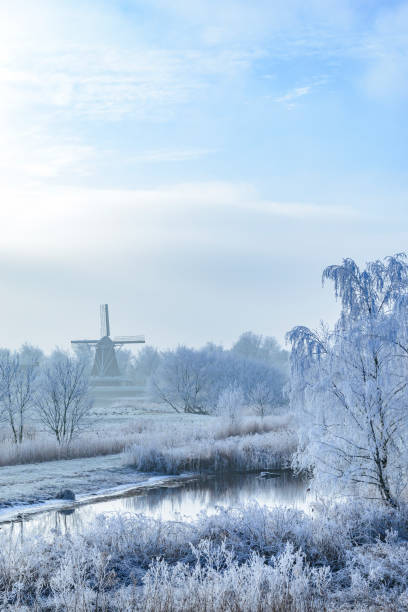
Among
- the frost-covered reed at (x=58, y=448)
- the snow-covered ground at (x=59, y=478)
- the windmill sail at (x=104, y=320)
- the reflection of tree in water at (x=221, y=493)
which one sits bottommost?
the reflection of tree in water at (x=221, y=493)

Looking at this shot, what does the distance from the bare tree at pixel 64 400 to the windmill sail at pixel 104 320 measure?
5443 cm

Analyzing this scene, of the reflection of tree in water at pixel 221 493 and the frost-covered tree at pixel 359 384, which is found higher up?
the frost-covered tree at pixel 359 384

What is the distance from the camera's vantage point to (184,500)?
19.7m

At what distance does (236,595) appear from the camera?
26.3 ft

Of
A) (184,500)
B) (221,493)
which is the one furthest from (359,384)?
(221,493)

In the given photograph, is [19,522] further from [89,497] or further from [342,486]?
[342,486]

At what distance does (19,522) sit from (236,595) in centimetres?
994

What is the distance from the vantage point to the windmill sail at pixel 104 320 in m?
85.8

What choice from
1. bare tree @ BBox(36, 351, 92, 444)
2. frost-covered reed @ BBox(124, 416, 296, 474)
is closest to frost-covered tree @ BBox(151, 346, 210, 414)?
bare tree @ BBox(36, 351, 92, 444)

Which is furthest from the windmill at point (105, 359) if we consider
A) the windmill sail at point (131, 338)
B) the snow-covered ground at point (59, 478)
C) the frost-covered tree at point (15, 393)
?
the snow-covered ground at point (59, 478)

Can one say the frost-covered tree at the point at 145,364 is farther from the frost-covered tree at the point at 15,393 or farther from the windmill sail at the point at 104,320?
the frost-covered tree at the point at 15,393

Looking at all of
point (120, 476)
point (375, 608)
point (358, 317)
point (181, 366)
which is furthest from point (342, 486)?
point (181, 366)

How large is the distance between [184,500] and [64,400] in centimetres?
1198

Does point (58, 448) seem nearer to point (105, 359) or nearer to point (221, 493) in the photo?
point (221, 493)
